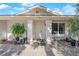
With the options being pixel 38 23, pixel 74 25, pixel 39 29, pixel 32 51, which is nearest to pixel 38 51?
pixel 32 51

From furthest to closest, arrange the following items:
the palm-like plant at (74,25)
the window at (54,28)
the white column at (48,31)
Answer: the window at (54,28) < the white column at (48,31) < the palm-like plant at (74,25)

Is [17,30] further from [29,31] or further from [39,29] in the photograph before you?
[39,29]

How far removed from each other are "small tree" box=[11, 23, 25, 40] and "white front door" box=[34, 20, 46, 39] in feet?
1.13

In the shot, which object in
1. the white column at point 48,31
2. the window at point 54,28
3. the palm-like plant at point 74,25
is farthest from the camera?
the window at point 54,28

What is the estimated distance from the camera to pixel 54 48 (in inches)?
219

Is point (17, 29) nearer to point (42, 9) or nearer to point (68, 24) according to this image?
point (42, 9)

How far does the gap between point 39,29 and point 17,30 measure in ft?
1.92

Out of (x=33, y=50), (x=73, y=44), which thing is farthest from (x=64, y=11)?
(x=33, y=50)

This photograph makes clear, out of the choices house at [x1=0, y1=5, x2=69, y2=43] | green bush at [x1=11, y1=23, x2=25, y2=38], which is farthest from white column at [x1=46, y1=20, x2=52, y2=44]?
green bush at [x1=11, y1=23, x2=25, y2=38]

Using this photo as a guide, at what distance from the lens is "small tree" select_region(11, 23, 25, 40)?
18.0ft

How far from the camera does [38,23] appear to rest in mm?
5453

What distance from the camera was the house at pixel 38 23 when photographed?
5387mm

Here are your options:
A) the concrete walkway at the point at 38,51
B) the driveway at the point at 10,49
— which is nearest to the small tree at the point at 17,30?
the driveway at the point at 10,49

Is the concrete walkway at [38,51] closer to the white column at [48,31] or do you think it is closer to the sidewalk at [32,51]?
the sidewalk at [32,51]
